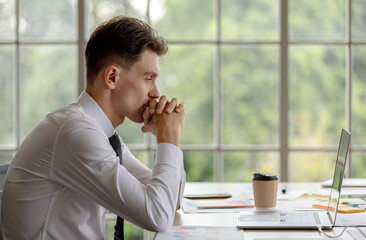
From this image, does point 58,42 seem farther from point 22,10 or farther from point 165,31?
point 165,31

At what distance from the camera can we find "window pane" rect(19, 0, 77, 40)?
13.2 ft

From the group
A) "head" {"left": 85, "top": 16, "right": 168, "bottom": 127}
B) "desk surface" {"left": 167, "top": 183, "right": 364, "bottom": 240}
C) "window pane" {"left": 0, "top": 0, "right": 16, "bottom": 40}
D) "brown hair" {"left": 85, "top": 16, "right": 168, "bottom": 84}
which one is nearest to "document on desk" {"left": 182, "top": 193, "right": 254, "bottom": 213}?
"desk surface" {"left": 167, "top": 183, "right": 364, "bottom": 240}

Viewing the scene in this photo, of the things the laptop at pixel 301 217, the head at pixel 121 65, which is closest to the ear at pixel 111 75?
the head at pixel 121 65

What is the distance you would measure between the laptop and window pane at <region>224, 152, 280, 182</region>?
2121mm

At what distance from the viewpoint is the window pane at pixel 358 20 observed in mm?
3961

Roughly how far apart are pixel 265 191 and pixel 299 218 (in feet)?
0.70

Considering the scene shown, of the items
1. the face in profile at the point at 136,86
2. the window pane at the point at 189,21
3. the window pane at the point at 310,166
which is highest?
the window pane at the point at 189,21

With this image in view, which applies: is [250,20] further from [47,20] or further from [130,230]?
[130,230]

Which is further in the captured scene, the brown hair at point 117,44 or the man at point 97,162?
the brown hair at point 117,44

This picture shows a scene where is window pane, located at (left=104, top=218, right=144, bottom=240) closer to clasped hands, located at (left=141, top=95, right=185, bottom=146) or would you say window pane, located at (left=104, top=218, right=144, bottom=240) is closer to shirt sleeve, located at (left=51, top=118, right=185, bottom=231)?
clasped hands, located at (left=141, top=95, right=185, bottom=146)

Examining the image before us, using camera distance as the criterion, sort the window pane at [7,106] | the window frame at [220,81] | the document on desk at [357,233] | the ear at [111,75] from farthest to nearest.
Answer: the window pane at [7,106]
the window frame at [220,81]
the ear at [111,75]
the document on desk at [357,233]

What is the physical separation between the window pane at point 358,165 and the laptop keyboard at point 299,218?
7.55 ft

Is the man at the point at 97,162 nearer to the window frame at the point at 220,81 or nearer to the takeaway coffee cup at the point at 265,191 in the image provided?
the takeaway coffee cup at the point at 265,191

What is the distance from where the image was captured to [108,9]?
13.2ft
